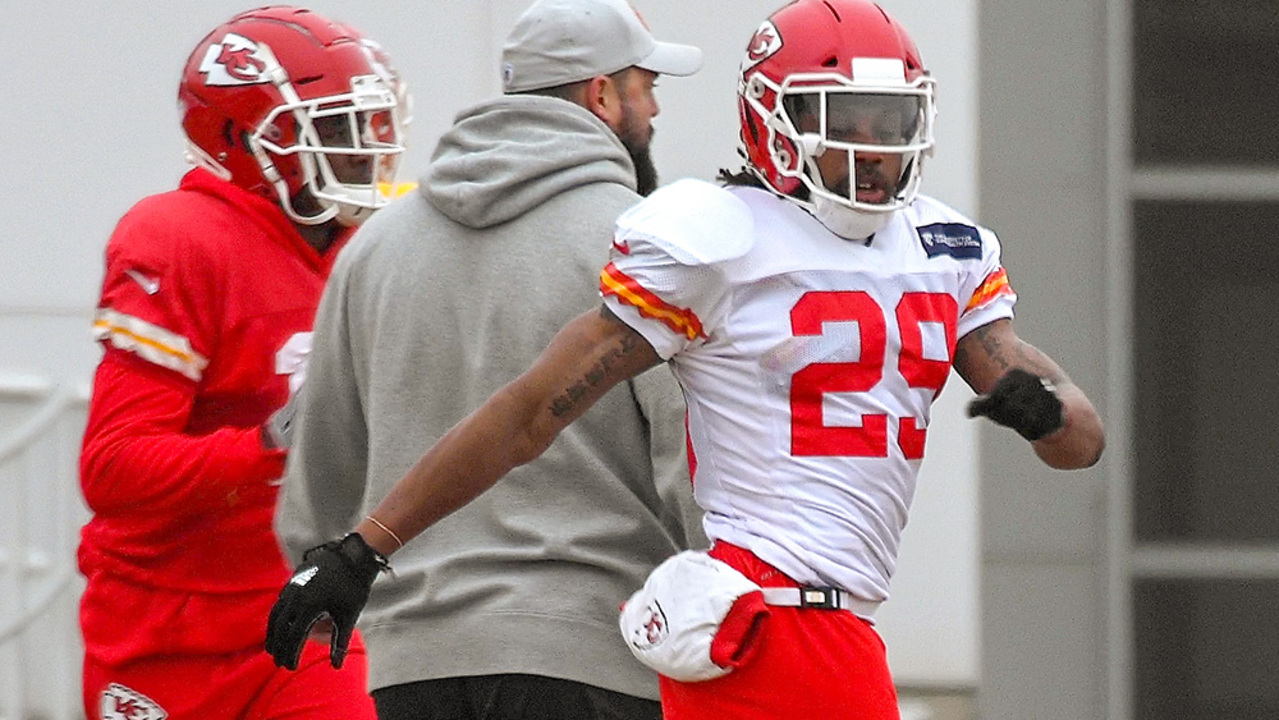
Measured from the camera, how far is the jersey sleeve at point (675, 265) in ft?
10.2

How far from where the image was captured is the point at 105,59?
6.80m

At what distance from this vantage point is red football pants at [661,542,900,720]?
3.11m

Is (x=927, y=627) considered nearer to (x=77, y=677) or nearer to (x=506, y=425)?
(x=77, y=677)

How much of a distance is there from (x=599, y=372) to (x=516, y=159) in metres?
0.59

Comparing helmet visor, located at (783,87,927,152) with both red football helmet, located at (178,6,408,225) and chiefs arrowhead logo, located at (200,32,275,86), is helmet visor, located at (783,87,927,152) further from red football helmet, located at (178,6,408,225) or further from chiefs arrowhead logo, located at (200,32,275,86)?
chiefs arrowhead logo, located at (200,32,275,86)

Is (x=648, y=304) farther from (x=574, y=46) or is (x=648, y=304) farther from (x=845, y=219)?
(x=574, y=46)

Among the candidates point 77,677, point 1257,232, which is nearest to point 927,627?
point 1257,232

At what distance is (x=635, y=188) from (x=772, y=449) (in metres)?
0.78

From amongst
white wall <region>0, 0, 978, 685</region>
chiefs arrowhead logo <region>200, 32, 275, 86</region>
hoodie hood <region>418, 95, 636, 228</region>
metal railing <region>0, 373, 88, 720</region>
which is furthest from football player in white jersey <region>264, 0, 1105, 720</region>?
metal railing <region>0, 373, 88, 720</region>

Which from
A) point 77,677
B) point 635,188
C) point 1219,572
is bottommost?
point 77,677

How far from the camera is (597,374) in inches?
125

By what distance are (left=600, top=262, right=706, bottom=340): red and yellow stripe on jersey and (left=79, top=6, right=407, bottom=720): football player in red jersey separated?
1026 millimetres

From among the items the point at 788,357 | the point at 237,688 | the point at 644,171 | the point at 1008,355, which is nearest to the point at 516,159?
the point at 644,171

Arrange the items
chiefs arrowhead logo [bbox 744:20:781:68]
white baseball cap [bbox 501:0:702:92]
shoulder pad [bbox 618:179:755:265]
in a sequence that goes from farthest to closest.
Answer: white baseball cap [bbox 501:0:702:92], chiefs arrowhead logo [bbox 744:20:781:68], shoulder pad [bbox 618:179:755:265]
